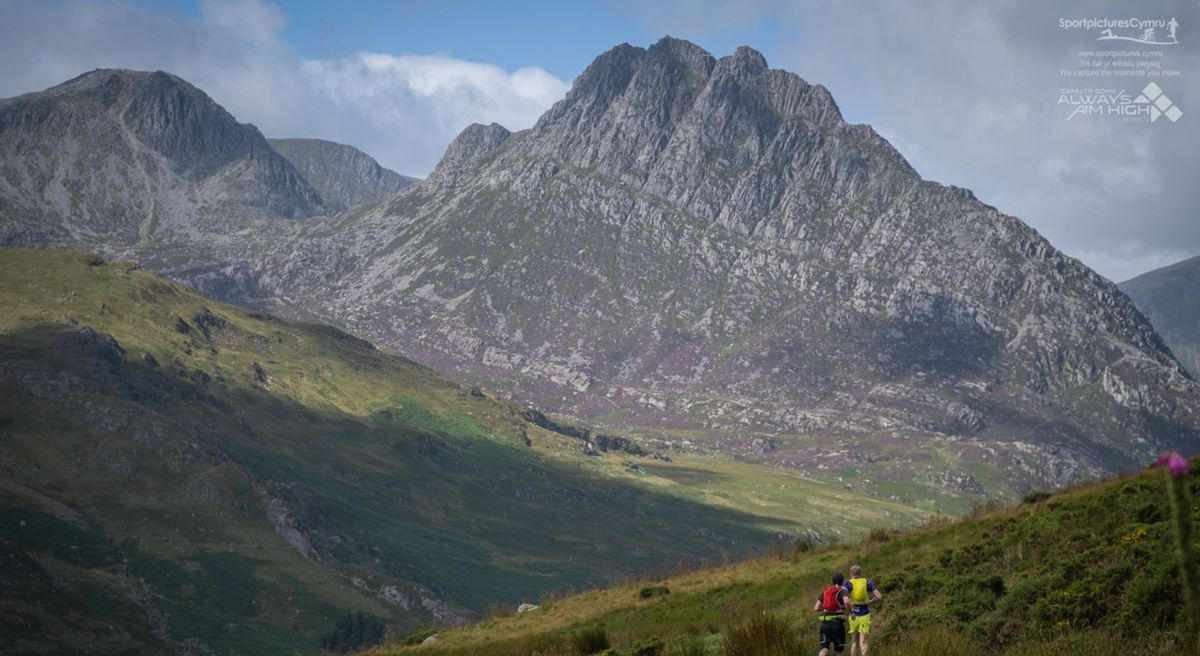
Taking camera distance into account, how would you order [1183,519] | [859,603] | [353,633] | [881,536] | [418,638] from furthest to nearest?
[353,633], [418,638], [881,536], [859,603], [1183,519]

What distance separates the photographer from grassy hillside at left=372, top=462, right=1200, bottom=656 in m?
22.5

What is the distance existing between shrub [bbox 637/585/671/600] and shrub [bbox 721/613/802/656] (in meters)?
30.3

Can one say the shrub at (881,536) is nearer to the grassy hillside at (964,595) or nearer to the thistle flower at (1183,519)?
the grassy hillside at (964,595)

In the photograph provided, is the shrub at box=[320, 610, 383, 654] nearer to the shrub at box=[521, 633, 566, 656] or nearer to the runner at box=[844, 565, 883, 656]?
the shrub at box=[521, 633, 566, 656]

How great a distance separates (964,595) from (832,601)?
7.00 metres

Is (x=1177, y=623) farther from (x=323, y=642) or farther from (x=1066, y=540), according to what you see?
(x=323, y=642)

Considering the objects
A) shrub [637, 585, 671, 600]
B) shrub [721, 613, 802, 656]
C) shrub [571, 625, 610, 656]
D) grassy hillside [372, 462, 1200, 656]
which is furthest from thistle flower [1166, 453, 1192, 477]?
shrub [637, 585, 671, 600]

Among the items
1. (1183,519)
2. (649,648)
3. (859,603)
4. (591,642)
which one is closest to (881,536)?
(591,642)

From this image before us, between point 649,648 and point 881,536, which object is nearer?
point 649,648

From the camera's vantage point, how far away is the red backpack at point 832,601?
2558 cm

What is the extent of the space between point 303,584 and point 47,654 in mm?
47895

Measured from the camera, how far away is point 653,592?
52.0 m

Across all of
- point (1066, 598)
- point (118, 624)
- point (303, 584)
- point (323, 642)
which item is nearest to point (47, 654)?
point (118, 624)

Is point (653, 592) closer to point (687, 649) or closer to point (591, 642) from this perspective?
point (591, 642)
